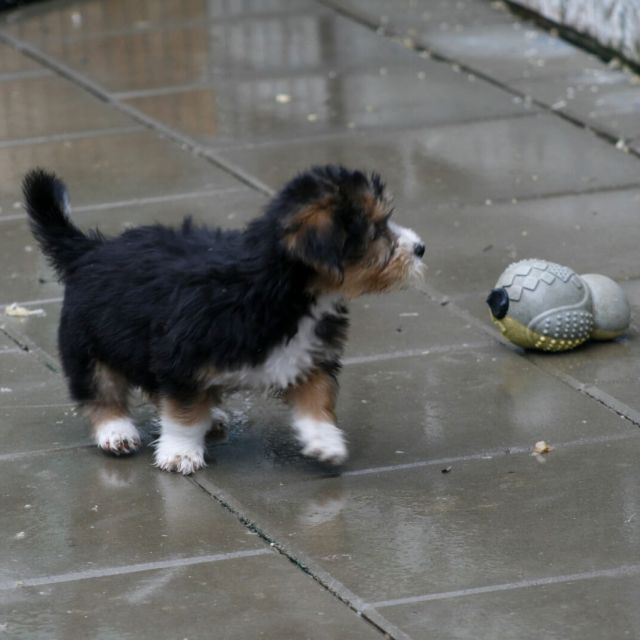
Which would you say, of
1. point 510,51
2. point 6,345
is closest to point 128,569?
point 6,345

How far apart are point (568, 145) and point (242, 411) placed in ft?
13.6

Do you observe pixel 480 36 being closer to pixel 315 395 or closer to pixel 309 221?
pixel 315 395

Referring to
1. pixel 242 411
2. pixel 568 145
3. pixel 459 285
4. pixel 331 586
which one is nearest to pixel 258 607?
pixel 331 586

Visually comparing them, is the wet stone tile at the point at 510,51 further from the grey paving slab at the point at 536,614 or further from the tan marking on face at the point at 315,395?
the grey paving slab at the point at 536,614

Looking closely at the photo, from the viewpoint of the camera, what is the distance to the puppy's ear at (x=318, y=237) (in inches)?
213

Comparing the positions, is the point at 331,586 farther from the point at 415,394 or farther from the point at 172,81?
the point at 172,81

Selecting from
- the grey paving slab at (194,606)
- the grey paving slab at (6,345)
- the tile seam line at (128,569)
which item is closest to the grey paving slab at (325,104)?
the grey paving slab at (6,345)

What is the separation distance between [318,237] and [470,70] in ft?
21.7

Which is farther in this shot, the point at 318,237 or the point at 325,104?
the point at 325,104

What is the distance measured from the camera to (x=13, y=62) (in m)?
12.4

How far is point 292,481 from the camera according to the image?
232 inches

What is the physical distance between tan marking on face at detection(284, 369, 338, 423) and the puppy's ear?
49 centimetres

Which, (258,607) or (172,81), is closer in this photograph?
(258,607)

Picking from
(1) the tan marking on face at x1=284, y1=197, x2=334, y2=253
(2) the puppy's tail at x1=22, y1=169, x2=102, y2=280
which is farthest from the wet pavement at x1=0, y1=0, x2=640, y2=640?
(1) the tan marking on face at x1=284, y1=197, x2=334, y2=253
